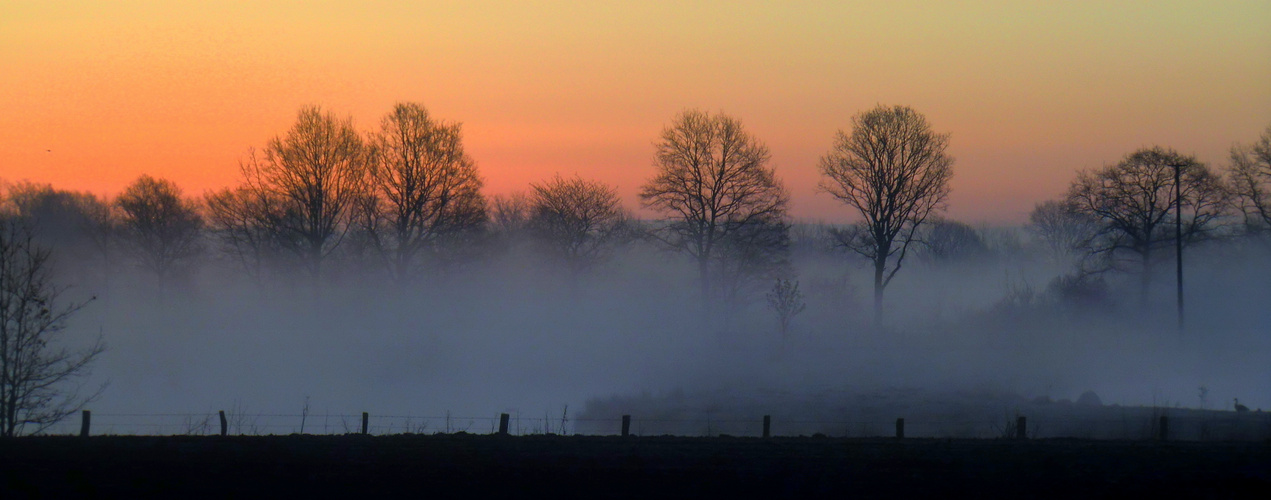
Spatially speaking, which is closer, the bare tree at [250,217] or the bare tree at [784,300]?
the bare tree at [250,217]

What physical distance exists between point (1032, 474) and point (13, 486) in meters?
15.1

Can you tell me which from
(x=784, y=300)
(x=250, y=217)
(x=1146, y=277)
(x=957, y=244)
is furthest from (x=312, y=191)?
(x=957, y=244)

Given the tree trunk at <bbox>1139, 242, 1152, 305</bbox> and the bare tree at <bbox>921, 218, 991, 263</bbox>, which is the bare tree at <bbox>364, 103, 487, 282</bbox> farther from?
the bare tree at <bbox>921, 218, 991, 263</bbox>

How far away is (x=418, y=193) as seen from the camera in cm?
3350

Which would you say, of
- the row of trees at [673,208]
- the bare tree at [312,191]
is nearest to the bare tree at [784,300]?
the row of trees at [673,208]

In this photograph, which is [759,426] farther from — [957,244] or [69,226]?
[957,244]

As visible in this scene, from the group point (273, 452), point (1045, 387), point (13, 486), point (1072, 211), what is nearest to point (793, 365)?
point (1045, 387)

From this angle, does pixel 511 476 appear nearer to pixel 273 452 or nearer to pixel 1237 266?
pixel 273 452

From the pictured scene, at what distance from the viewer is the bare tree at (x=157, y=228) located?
47188 millimetres

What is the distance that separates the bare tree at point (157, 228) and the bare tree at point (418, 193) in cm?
1983

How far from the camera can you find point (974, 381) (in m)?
29.4

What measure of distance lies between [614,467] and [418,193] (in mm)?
22091

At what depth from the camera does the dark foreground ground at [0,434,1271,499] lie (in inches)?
477

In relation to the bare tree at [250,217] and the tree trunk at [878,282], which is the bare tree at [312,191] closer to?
the bare tree at [250,217]
